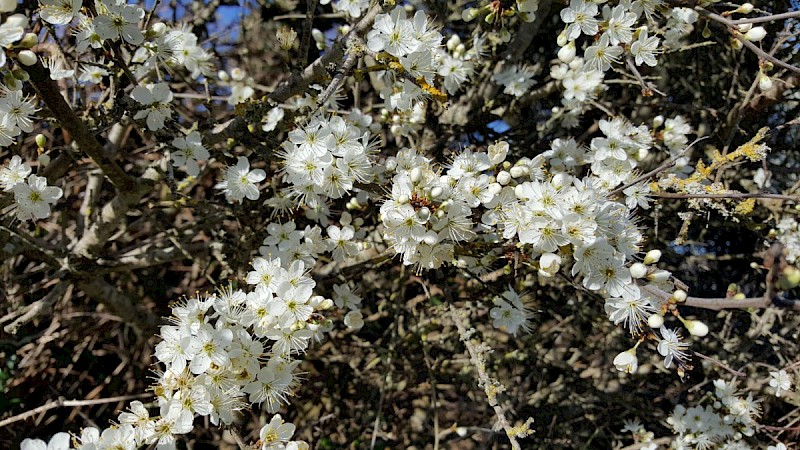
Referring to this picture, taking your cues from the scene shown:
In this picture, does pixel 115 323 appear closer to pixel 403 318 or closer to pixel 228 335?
pixel 403 318

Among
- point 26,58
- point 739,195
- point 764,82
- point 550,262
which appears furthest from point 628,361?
point 26,58

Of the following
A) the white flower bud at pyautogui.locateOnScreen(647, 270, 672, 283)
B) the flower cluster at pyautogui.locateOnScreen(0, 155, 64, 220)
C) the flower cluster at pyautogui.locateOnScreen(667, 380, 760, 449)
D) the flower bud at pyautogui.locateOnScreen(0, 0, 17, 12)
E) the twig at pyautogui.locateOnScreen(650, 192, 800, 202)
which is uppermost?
the flower bud at pyautogui.locateOnScreen(0, 0, 17, 12)

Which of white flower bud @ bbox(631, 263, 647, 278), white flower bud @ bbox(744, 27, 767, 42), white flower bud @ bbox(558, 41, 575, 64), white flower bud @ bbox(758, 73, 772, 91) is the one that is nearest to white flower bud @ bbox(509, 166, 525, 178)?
white flower bud @ bbox(631, 263, 647, 278)

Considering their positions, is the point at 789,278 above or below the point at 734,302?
above

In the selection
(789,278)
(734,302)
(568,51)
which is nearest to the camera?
(789,278)

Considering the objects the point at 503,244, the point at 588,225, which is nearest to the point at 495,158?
the point at 503,244

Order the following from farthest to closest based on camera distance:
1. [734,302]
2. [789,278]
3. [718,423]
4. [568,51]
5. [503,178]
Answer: [718,423]
[568,51]
[503,178]
[734,302]
[789,278]

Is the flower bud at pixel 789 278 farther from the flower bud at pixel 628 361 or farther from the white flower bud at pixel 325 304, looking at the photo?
the white flower bud at pixel 325 304

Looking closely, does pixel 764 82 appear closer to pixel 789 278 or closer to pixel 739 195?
pixel 739 195

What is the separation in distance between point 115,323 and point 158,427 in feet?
7.60

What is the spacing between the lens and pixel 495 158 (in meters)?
1.73

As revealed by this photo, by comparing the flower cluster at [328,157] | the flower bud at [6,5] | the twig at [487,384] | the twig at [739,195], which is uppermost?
the flower bud at [6,5]

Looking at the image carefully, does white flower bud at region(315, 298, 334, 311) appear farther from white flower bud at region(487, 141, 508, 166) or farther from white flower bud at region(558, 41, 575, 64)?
white flower bud at region(558, 41, 575, 64)

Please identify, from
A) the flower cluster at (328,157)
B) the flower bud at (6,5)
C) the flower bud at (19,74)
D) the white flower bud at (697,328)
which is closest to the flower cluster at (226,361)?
the flower cluster at (328,157)
